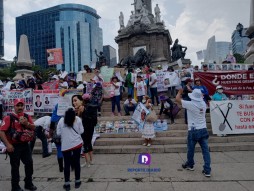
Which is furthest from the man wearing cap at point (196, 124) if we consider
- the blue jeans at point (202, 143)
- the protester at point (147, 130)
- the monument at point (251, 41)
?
the monument at point (251, 41)

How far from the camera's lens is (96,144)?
344 inches

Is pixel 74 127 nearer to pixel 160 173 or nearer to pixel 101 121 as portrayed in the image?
pixel 160 173

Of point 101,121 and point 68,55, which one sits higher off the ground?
point 68,55

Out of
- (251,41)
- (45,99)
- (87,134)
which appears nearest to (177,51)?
(251,41)

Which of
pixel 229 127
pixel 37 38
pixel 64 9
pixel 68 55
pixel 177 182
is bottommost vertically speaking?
pixel 177 182

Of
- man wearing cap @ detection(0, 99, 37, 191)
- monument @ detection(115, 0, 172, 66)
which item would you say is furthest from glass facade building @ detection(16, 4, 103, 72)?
man wearing cap @ detection(0, 99, 37, 191)

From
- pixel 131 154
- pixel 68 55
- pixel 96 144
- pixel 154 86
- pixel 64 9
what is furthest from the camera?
pixel 64 9

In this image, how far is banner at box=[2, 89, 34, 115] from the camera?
11.6m

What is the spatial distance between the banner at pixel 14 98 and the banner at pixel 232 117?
7817mm

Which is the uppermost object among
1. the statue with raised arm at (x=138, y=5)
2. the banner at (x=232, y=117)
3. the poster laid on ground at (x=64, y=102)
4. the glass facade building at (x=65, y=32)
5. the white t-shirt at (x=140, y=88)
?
the glass facade building at (x=65, y=32)

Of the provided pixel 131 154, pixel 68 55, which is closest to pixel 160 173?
pixel 131 154

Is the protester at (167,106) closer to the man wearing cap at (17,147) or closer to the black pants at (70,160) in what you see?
the black pants at (70,160)

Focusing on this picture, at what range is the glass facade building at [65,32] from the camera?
11806cm

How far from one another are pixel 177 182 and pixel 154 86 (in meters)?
7.62
